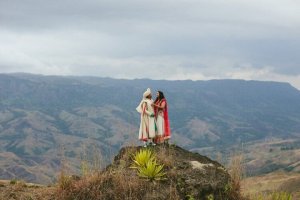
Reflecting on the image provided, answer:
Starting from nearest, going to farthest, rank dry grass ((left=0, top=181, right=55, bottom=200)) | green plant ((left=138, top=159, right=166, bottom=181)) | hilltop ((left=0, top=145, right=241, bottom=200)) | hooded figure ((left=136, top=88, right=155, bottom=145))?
hilltop ((left=0, top=145, right=241, bottom=200))
dry grass ((left=0, top=181, right=55, bottom=200))
green plant ((left=138, top=159, right=166, bottom=181))
hooded figure ((left=136, top=88, right=155, bottom=145))

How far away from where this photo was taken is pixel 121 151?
1888cm

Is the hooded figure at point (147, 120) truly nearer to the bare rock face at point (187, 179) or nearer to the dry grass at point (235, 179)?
the bare rock face at point (187, 179)

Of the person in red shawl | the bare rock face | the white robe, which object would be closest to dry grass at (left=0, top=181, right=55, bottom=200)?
the bare rock face

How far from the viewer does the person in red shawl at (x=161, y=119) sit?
21.7 m

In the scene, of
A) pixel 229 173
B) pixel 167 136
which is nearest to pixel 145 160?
A: pixel 229 173

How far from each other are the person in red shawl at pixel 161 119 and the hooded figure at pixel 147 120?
0.88 feet

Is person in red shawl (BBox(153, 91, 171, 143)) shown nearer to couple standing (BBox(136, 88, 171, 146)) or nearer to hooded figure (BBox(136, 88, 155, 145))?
couple standing (BBox(136, 88, 171, 146))

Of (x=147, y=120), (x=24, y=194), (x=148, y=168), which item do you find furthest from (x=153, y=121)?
(x=24, y=194)

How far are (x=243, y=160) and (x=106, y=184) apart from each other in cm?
443

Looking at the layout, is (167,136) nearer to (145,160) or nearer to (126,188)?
(145,160)

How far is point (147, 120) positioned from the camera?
855 inches

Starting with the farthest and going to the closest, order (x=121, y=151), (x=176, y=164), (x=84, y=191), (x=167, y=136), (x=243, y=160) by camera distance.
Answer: (x=167, y=136)
(x=121, y=151)
(x=176, y=164)
(x=243, y=160)
(x=84, y=191)

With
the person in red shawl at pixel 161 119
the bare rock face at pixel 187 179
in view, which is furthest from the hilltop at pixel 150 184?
the person in red shawl at pixel 161 119

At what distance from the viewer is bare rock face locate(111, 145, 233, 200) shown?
15.0m
